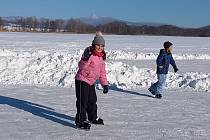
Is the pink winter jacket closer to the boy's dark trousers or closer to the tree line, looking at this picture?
the boy's dark trousers

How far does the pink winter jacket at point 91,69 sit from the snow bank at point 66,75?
17.1 feet

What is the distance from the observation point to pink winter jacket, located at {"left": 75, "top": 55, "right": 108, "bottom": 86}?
267 inches

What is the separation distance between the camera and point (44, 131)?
672 centimetres

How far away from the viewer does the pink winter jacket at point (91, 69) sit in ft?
22.3

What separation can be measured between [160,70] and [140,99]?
2.98 feet

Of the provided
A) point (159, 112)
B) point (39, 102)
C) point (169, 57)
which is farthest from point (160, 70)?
point (39, 102)

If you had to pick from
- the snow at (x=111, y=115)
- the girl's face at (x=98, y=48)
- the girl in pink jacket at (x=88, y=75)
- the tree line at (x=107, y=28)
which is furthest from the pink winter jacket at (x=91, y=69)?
the tree line at (x=107, y=28)

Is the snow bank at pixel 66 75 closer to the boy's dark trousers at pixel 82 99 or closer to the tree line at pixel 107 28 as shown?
the boy's dark trousers at pixel 82 99

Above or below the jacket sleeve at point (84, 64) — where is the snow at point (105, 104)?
below

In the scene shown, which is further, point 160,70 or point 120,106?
point 160,70

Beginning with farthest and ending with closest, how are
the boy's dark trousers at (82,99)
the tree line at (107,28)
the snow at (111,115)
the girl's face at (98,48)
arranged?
the tree line at (107,28) → the boy's dark trousers at (82,99) → the girl's face at (98,48) → the snow at (111,115)

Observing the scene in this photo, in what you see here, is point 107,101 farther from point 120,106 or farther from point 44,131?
point 44,131

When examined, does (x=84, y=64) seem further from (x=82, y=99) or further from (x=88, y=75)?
(x=82, y=99)

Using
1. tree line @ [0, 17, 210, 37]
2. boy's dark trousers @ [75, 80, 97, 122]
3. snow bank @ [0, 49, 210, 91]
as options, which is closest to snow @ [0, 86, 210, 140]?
boy's dark trousers @ [75, 80, 97, 122]
